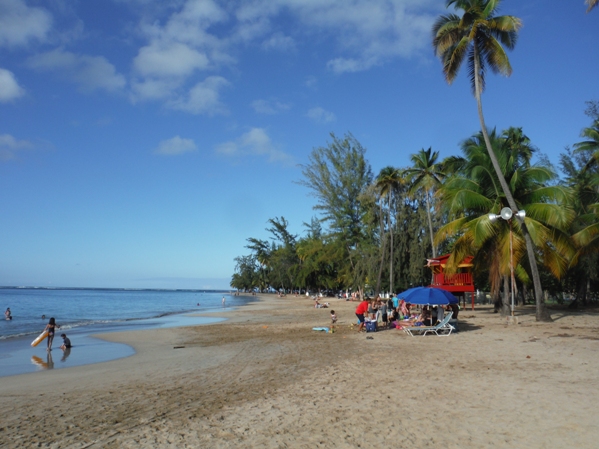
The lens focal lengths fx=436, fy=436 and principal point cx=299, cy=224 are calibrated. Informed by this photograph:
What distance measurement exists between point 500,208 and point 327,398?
1554 cm

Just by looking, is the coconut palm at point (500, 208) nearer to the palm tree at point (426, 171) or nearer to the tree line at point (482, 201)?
the tree line at point (482, 201)

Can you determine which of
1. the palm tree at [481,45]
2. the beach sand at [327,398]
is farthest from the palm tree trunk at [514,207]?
the beach sand at [327,398]

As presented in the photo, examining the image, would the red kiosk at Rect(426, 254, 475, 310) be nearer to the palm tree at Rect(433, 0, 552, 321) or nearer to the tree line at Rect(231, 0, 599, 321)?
the tree line at Rect(231, 0, 599, 321)

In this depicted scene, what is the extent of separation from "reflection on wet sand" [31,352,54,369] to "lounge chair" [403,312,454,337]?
11677 mm

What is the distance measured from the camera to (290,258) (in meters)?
86.0

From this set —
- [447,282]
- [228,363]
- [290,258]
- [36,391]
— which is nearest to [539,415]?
[228,363]

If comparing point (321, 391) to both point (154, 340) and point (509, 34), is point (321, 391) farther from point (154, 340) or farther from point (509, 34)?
point (509, 34)

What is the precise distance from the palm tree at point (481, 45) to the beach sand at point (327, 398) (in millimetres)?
6421

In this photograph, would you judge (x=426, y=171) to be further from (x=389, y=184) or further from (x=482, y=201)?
(x=482, y=201)

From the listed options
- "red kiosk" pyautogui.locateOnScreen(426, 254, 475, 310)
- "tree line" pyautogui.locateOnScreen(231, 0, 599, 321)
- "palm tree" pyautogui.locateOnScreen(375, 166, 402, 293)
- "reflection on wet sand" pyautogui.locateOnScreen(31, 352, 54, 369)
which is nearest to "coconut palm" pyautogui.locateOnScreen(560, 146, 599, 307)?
"tree line" pyautogui.locateOnScreen(231, 0, 599, 321)

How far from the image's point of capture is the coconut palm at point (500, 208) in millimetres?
18266

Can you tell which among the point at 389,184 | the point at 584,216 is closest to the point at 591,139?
the point at 584,216

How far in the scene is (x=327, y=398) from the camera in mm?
7453

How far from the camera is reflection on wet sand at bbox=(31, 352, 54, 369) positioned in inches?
515
